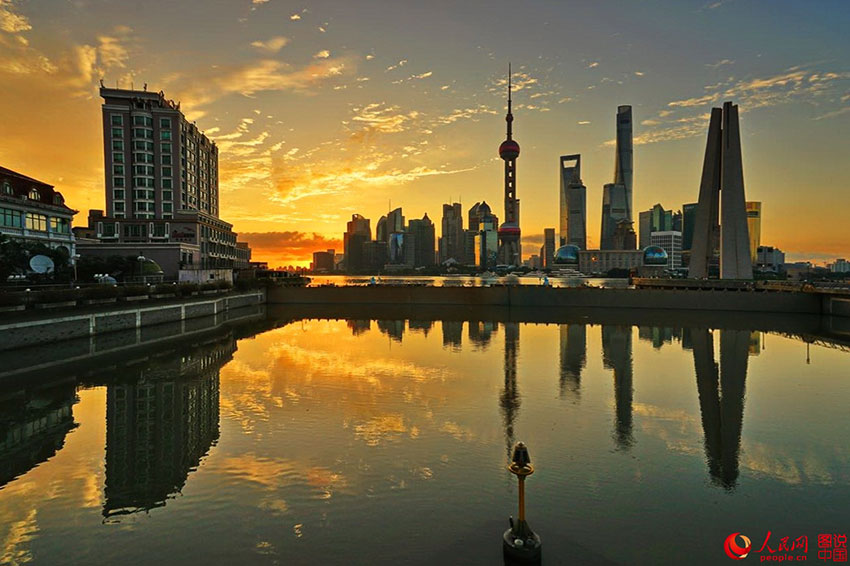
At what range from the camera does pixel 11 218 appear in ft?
185

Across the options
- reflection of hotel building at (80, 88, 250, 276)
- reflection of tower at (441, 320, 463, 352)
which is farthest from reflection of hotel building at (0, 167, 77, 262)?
reflection of tower at (441, 320, 463, 352)

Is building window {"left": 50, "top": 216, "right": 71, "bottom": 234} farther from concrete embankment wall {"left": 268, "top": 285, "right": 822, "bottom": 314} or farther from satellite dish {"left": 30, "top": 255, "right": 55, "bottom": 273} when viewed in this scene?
concrete embankment wall {"left": 268, "top": 285, "right": 822, "bottom": 314}

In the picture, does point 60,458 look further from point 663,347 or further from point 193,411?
point 663,347

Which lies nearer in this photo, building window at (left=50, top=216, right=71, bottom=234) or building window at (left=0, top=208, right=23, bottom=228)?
building window at (left=0, top=208, right=23, bottom=228)

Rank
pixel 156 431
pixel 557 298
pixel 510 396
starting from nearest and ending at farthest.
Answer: pixel 156 431, pixel 510 396, pixel 557 298

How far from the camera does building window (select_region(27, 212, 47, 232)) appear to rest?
59594 millimetres

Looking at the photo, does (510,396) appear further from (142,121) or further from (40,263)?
(142,121)

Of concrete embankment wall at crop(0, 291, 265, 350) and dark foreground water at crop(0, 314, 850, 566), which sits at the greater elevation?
concrete embankment wall at crop(0, 291, 265, 350)

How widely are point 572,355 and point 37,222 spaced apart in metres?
70.8

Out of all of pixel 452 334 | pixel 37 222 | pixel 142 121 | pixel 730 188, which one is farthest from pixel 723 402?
pixel 142 121

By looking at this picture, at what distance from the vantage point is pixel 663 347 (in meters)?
40.1

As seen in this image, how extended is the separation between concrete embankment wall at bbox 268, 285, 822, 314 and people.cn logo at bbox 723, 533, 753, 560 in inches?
2720

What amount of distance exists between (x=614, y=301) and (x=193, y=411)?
228 ft

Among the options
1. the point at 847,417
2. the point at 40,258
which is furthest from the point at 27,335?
the point at 847,417
